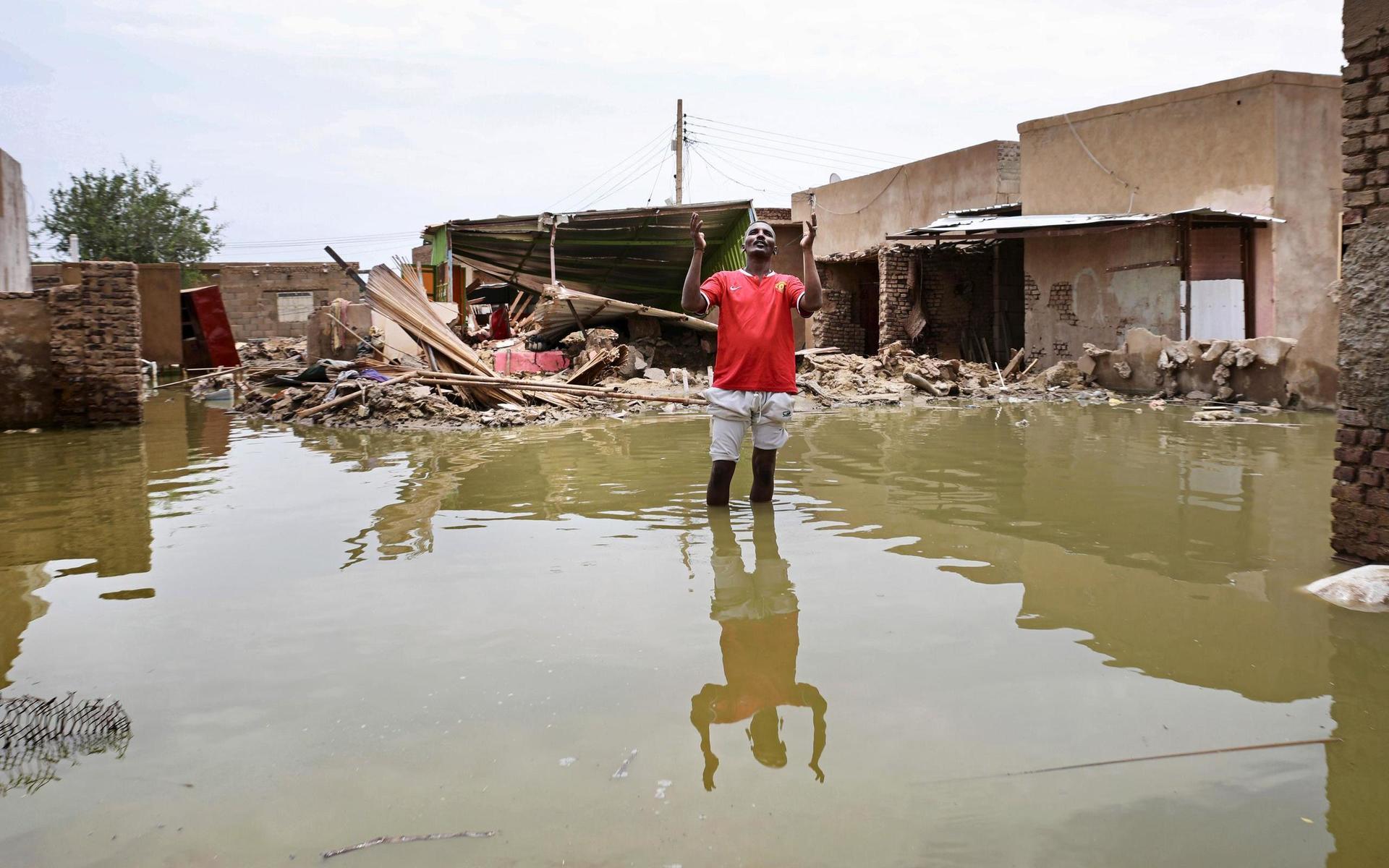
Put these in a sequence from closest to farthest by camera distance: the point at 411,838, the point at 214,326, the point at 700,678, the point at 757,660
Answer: the point at 411,838, the point at 700,678, the point at 757,660, the point at 214,326

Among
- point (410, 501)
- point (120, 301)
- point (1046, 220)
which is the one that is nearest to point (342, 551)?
point (410, 501)

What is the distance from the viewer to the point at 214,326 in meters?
20.7

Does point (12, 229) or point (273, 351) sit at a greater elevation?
point (12, 229)

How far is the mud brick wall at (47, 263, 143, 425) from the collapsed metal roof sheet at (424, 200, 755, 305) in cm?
599

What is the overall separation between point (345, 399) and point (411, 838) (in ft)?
33.6

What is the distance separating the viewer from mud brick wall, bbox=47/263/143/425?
10.7 metres

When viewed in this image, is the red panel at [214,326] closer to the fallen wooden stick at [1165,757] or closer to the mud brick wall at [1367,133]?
the mud brick wall at [1367,133]

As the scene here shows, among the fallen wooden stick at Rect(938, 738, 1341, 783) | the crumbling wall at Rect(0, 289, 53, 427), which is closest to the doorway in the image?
the crumbling wall at Rect(0, 289, 53, 427)

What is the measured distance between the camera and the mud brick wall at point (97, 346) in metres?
10.7

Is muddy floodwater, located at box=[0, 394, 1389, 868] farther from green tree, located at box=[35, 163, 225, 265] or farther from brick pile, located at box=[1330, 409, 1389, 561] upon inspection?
green tree, located at box=[35, 163, 225, 265]

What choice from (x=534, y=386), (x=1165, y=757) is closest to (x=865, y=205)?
(x=534, y=386)

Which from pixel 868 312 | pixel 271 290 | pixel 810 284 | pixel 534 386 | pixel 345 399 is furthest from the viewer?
pixel 271 290

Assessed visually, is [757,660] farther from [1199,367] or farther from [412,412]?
[1199,367]

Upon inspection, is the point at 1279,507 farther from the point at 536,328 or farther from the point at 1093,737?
the point at 536,328
